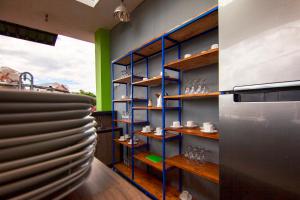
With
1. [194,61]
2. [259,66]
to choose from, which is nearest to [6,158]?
[259,66]

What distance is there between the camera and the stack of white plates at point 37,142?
189 millimetres

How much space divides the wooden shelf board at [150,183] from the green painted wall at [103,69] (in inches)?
57.8

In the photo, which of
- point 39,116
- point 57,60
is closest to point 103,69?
point 57,60

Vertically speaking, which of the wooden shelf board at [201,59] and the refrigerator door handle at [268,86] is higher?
the wooden shelf board at [201,59]

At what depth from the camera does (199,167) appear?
134 centimetres

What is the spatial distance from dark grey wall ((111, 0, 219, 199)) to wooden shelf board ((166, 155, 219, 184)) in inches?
4.9

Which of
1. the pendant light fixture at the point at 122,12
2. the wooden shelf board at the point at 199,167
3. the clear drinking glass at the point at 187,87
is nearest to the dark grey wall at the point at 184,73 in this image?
the clear drinking glass at the point at 187,87

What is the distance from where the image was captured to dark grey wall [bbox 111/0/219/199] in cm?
144

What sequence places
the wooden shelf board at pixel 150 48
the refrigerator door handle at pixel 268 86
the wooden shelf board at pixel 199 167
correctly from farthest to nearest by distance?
the wooden shelf board at pixel 150 48 < the wooden shelf board at pixel 199 167 < the refrigerator door handle at pixel 268 86

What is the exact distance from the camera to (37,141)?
220mm

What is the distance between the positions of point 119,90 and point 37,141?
111 inches

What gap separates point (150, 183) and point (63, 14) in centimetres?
339

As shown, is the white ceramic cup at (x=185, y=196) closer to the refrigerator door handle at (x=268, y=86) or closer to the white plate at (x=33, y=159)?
the refrigerator door handle at (x=268, y=86)

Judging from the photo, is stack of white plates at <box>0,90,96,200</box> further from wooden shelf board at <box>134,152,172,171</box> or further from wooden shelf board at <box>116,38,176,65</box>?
wooden shelf board at <box>116,38,176,65</box>
